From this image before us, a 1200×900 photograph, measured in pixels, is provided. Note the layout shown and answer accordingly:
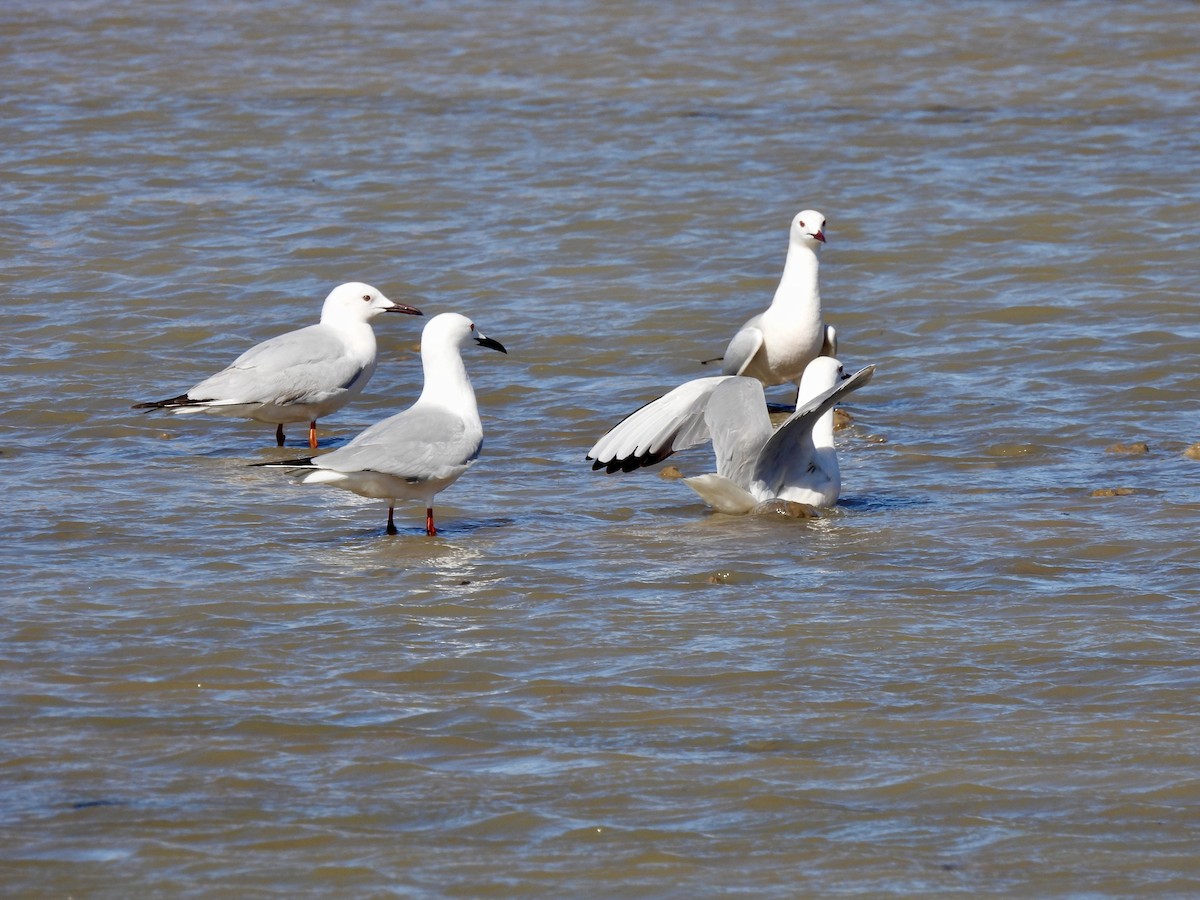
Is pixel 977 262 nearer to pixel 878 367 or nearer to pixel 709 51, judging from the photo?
pixel 878 367

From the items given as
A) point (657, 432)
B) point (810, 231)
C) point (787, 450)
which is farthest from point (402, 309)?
point (810, 231)

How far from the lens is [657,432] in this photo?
760 centimetres

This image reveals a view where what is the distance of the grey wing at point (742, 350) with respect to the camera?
31.6 feet

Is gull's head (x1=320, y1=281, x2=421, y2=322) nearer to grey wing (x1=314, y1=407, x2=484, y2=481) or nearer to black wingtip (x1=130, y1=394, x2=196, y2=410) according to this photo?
black wingtip (x1=130, y1=394, x2=196, y2=410)

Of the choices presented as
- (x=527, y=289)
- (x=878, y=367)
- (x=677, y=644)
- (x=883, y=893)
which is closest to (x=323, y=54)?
(x=527, y=289)

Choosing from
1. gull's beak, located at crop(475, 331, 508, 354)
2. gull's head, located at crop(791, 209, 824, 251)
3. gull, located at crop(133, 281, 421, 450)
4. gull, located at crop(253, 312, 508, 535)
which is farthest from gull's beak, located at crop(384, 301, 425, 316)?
gull's head, located at crop(791, 209, 824, 251)

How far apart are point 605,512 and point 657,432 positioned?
1.23ft

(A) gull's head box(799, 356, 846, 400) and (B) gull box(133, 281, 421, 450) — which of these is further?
(B) gull box(133, 281, 421, 450)

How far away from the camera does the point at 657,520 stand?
7504 millimetres

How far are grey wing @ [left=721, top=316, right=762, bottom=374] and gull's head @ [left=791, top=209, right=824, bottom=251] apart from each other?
0.65 m

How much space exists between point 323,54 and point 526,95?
112 inches

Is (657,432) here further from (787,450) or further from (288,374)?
(288,374)

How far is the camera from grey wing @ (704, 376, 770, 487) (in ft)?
24.7

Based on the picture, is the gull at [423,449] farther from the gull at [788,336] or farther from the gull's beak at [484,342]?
the gull at [788,336]
